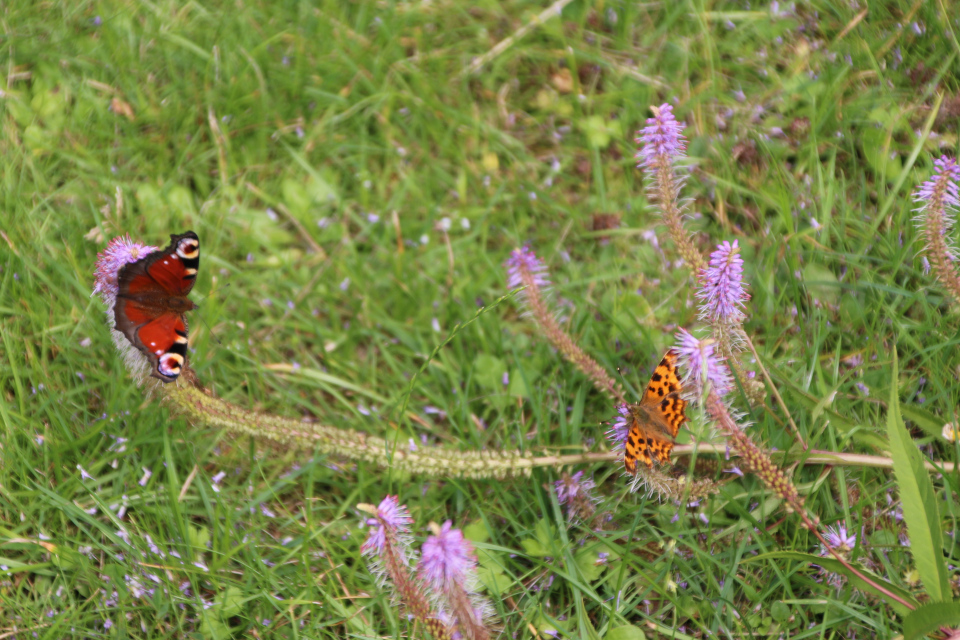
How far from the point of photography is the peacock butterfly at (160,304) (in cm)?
337

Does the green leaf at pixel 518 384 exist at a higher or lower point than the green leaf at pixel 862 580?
lower

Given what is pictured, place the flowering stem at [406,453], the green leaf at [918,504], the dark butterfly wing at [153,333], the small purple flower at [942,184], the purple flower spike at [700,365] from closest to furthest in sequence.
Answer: the purple flower spike at [700,365], the green leaf at [918,504], the small purple flower at [942,184], the dark butterfly wing at [153,333], the flowering stem at [406,453]

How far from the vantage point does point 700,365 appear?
8.95ft

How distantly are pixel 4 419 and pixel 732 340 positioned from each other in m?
3.78

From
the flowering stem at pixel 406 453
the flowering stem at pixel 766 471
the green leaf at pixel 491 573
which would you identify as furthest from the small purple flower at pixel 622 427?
the green leaf at pixel 491 573

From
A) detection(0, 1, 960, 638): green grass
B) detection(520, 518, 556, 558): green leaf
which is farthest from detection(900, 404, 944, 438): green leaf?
detection(520, 518, 556, 558): green leaf

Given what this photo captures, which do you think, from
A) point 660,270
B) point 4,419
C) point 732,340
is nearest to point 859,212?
point 660,270

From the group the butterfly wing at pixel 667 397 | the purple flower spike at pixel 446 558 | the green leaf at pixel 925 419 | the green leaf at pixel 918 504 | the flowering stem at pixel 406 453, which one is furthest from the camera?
the green leaf at pixel 925 419

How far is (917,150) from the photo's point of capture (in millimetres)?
4262

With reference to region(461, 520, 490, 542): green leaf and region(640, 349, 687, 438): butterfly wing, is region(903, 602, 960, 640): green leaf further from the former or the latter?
region(461, 520, 490, 542): green leaf

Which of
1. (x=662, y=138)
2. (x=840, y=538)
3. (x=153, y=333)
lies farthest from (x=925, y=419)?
(x=153, y=333)

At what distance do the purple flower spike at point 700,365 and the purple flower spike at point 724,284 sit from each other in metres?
0.20

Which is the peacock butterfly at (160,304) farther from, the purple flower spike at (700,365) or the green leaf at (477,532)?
the purple flower spike at (700,365)

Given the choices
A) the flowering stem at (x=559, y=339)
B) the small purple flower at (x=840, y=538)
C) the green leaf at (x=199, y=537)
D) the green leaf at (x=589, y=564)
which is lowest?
the green leaf at (x=199, y=537)
